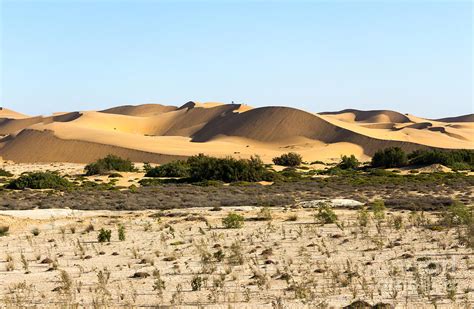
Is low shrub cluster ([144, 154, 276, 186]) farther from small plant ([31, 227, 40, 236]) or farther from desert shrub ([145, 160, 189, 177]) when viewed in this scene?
small plant ([31, 227, 40, 236])

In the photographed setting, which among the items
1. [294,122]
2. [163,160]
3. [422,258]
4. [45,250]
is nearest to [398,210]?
[422,258]

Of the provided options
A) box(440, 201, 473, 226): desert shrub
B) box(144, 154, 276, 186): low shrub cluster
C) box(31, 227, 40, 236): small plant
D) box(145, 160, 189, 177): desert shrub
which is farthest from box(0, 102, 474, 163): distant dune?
box(440, 201, 473, 226): desert shrub

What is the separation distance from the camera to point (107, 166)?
54.4 metres

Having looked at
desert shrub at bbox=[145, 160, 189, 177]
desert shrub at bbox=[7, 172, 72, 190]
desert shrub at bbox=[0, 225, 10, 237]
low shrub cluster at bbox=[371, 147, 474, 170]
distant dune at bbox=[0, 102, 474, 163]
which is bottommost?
desert shrub at bbox=[0, 225, 10, 237]

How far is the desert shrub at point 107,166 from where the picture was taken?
5209 cm

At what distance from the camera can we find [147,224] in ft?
70.1

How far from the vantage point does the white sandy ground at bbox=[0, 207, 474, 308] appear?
414 inches

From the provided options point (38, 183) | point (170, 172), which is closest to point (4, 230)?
point (38, 183)

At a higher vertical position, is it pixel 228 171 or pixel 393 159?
pixel 393 159

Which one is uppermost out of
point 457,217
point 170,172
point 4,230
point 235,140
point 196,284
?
point 235,140

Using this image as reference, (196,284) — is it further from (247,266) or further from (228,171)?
(228,171)

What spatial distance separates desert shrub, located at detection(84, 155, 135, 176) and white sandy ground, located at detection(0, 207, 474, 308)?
3087 cm

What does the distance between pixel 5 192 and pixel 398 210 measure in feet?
73.3

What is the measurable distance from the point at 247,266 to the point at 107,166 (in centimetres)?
4234
